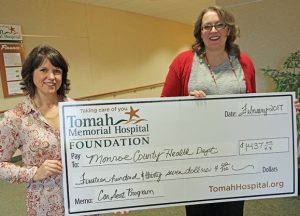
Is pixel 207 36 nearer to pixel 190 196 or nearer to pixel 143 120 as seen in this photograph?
pixel 143 120

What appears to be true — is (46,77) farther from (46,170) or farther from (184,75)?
(184,75)

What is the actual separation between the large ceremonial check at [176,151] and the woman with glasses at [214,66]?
0.32 feet

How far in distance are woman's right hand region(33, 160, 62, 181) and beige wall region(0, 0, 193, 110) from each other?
3815 millimetres

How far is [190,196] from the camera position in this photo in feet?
5.16

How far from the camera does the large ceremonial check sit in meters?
1.47

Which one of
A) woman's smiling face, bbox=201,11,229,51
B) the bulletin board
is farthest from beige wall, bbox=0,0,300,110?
woman's smiling face, bbox=201,11,229,51

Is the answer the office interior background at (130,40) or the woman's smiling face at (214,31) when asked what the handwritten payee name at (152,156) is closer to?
the woman's smiling face at (214,31)

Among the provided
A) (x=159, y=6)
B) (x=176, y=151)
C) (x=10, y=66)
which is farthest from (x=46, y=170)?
(x=159, y=6)

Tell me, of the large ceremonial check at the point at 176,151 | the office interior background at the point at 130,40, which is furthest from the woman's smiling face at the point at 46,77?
the office interior background at the point at 130,40

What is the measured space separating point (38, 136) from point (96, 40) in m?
5.42

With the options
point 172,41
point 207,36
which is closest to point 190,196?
point 207,36

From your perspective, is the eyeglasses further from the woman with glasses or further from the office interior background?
the office interior background

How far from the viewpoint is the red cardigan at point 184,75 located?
1676 millimetres

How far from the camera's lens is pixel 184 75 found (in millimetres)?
1690
